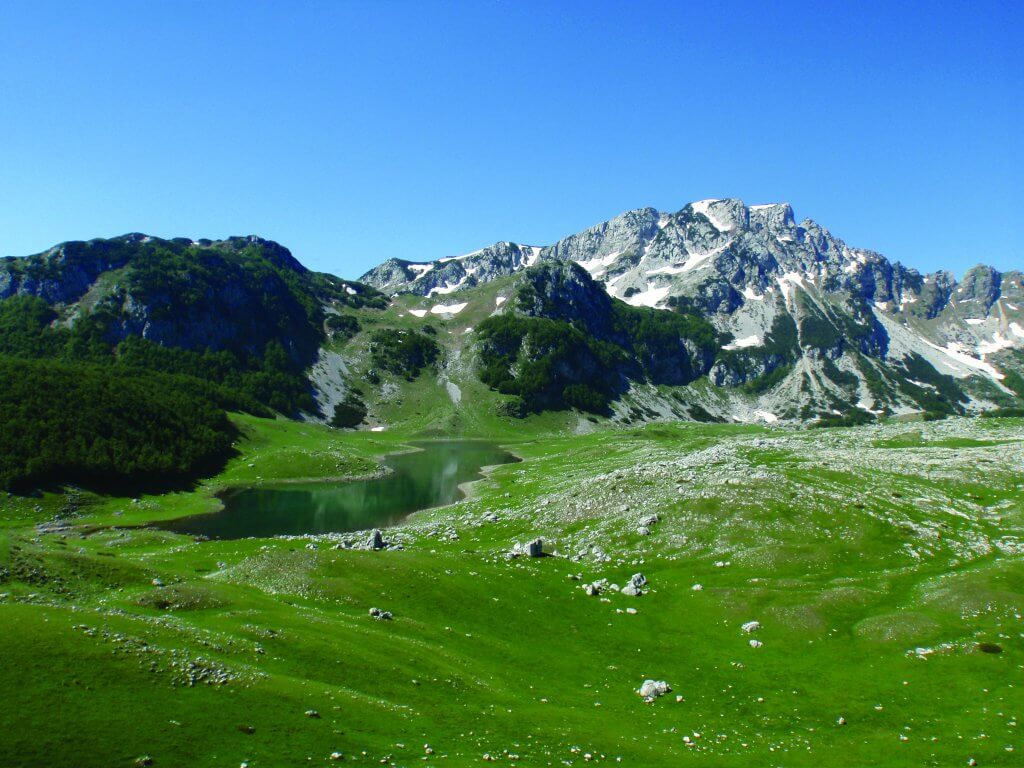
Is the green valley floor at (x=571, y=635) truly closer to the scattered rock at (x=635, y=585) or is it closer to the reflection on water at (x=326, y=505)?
the scattered rock at (x=635, y=585)

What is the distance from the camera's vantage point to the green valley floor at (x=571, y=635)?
22.4 metres

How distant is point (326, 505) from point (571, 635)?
8457 cm

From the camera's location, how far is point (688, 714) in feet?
111

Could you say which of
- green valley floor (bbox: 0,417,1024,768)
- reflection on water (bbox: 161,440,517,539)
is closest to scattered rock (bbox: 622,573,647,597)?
green valley floor (bbox: 0,417,1024,768)

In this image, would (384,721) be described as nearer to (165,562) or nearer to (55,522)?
(165,562)

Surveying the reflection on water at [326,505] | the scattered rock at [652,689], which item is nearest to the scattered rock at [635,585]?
Answer: the scattered rock at [652,689]

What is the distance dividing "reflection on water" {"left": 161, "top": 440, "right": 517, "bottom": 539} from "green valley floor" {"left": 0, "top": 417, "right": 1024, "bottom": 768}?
47.3 feet

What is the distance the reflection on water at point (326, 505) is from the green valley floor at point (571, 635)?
14.4 metres

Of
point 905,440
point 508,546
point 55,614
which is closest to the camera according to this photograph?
point 55,614

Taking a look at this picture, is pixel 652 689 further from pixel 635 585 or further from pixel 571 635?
pixel 635 585

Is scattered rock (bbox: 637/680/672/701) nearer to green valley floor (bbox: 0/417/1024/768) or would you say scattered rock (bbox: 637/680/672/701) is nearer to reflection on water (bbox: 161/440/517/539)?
green valley floor (bbox: 0/417/1024/768)

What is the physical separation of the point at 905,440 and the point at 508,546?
10343 centimetres

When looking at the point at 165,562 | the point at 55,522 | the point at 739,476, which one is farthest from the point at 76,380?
the point at 739,476

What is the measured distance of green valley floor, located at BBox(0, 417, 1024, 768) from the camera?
22375mm
